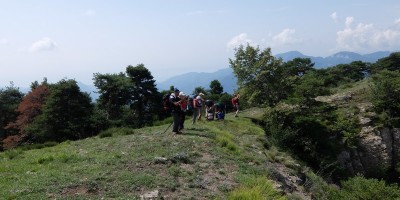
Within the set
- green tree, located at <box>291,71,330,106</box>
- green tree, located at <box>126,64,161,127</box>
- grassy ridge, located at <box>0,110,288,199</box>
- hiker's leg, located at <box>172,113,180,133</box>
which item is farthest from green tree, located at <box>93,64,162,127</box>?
grassy ridge, located at <box>0,110,288,199</box>

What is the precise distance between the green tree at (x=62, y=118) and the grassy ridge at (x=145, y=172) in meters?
26.0

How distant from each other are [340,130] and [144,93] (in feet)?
116

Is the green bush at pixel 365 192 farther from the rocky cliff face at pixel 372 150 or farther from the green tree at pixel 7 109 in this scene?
the green tree at pixel 7 109

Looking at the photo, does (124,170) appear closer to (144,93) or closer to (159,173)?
(159,173)

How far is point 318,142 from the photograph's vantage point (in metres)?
32.8

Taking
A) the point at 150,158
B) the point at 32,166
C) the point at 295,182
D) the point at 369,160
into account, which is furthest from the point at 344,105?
the point at 32,166

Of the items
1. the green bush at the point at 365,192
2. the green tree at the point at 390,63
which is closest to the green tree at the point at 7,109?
the green bush at the point at 365,192

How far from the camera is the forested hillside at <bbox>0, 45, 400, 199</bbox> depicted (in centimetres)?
1226

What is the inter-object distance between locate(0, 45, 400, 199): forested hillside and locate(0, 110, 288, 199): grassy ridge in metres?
0.05

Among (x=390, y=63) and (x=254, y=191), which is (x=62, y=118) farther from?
(x=390, y=63)

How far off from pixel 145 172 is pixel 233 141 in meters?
8.73

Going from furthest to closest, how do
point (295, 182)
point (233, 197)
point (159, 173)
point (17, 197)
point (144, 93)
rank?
point (144, 93)
point (295, 182)
point (159, 173)
point (233, 197)
point (17, 197)

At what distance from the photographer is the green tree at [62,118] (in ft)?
141

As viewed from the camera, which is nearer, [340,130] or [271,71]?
[271,71]
